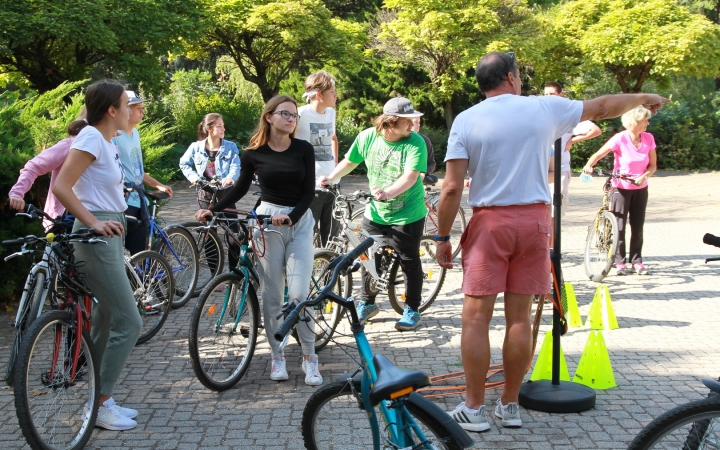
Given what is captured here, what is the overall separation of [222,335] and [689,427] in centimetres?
310

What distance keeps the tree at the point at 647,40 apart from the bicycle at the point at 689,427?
2398 cm

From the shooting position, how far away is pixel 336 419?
3.46m

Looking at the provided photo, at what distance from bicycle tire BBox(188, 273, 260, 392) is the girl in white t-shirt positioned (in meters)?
0.54

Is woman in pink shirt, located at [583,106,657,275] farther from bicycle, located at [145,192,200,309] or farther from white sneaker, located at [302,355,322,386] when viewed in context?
white sneaker, located at [302,355,322,386]

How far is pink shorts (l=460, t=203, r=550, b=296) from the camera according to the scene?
13.7 ft

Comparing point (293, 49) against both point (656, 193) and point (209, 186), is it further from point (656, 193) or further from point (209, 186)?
point (209, 186)

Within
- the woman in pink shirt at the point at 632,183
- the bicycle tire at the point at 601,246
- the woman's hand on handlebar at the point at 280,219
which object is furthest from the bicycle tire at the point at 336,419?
the woman in pink shirt at the point at 632,183

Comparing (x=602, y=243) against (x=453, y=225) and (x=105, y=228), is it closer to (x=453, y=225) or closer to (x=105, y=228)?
(x=453, y=225)

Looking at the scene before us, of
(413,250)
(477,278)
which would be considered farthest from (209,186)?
(477,278)

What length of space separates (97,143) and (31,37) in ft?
49.4

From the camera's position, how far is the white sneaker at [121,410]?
14.7 feet

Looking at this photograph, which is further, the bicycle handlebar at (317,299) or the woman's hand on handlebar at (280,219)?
the woman's hand on handlebar at (280,219)

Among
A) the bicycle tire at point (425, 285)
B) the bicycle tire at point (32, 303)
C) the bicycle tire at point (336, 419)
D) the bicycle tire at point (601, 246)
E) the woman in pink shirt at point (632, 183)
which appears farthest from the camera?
the woman in pink shirt at point (632, 183)

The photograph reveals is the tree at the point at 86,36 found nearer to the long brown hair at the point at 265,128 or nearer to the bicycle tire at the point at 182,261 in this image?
the bicycle tire at the point at 182,261
